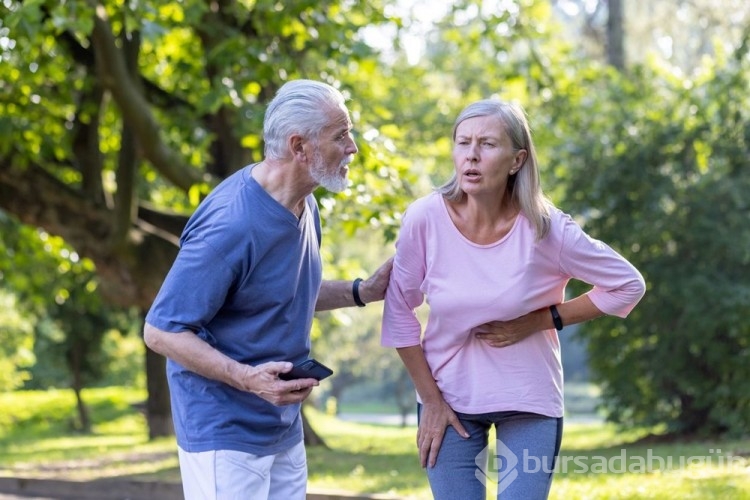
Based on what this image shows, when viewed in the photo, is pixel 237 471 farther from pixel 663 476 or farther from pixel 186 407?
pixel 663 476

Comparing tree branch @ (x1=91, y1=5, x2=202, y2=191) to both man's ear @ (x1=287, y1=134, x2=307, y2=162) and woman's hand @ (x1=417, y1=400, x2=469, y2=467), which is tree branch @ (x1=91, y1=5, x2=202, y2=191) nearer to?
man's ear @ (x1=287, y1=134, x2=307, y2=162)

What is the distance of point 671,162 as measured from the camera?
15.5m

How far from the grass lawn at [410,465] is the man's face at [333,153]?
4.72 metres

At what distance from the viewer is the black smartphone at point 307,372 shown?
3.49m

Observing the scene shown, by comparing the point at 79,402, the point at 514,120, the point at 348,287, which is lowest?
the point at 79,402

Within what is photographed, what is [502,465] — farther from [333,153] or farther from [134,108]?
[134,108]

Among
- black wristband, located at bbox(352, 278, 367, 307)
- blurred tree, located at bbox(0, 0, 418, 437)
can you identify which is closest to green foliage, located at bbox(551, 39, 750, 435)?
blurred tree, located at bbox(0, 0, 418, 437)

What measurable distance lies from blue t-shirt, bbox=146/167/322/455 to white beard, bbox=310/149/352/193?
0.15 meters

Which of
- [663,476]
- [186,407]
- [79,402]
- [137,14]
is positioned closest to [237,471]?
[186,407]

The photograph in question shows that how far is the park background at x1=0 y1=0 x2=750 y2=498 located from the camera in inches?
408

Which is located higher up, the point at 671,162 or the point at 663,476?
the point at 671,162

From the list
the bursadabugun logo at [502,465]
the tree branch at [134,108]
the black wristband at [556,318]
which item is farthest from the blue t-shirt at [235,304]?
the tree branch at [134,108]

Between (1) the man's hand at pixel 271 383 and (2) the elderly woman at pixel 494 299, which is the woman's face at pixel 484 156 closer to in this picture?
(2) the elderly woman at pixel 494 299

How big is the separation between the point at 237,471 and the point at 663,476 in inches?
235
